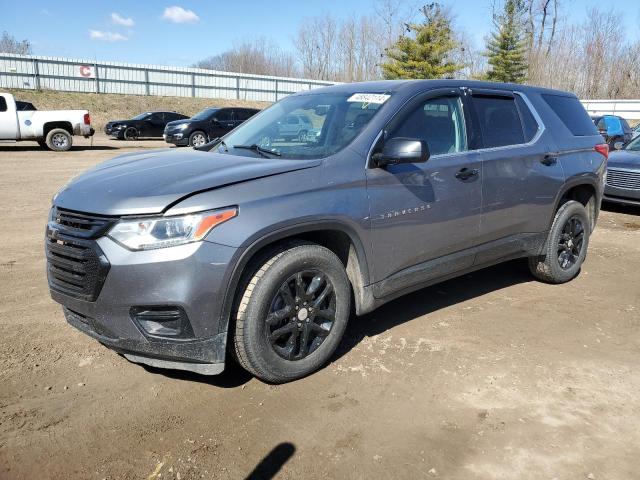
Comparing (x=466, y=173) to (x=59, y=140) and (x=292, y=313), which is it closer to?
(x=292, y=313)

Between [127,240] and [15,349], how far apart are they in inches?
61.7

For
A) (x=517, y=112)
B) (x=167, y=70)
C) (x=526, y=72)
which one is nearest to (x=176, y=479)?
(x=517, y=112)

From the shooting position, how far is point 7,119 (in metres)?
17.4

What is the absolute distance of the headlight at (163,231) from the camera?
285cm

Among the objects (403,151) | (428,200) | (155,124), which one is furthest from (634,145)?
(155,124)

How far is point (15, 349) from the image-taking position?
3.75m

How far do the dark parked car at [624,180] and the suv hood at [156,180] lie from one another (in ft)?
25.9

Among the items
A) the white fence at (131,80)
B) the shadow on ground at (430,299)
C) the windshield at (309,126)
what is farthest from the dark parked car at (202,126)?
the windshield at (309,126)

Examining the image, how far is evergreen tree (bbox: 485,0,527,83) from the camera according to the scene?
154ft

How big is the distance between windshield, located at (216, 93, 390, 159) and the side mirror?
27 cm

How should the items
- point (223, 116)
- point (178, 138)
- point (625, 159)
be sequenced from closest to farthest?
point (625, 159) → point (178, 138) → point (223, 116)

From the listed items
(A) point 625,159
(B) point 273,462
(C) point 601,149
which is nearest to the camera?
(B) point 273,462

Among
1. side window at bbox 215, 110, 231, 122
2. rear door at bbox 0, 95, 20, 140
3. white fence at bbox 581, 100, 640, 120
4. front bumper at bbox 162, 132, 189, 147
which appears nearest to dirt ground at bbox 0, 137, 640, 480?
rear door at bbox 0, 95, 20, 140

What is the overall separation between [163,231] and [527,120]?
3420mm
